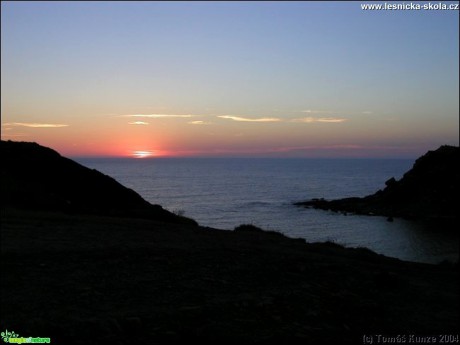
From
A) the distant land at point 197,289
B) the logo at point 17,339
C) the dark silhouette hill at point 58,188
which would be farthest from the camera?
the dark silhouette hill at point 58,188

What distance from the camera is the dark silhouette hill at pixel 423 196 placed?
6925 cm

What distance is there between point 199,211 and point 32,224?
53.6 m

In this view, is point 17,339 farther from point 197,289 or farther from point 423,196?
point 423,196

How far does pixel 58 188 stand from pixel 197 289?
2059 cm

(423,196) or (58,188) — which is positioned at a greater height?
(58,188)

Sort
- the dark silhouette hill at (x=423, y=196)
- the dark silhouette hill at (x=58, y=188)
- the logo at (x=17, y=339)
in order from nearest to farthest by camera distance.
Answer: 1. the logo at (x=17, y=339)
2. the dark silhouette hill at (x=58, y=188)
3. the dark silhouette hill at (x=423, y=196)

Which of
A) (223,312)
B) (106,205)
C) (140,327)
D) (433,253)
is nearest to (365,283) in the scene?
(223,312)

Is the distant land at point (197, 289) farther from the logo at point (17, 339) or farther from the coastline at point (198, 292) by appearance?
the logo at point (17, 339)

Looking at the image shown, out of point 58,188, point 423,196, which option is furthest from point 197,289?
point 423,196

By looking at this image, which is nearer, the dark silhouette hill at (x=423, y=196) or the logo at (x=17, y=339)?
the logo at (x=17, y=339)

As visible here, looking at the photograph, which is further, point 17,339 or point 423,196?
point 423,196

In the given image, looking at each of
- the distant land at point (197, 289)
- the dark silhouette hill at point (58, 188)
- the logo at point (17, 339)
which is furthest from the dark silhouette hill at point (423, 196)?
the logo at point (17, 339)

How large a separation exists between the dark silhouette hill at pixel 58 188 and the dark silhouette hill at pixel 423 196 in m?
51.6

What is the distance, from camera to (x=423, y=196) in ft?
244
